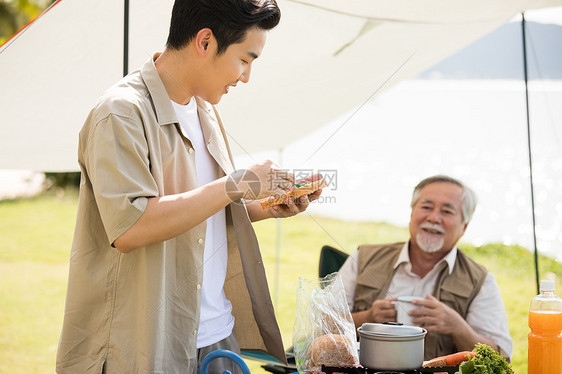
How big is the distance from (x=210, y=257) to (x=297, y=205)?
0.69ft

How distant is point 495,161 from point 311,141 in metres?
1.93

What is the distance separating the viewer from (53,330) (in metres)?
4.84

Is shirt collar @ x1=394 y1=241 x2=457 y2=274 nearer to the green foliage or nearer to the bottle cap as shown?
the bottle cap

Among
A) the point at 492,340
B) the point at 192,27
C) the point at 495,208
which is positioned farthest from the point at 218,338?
the point at 495,208

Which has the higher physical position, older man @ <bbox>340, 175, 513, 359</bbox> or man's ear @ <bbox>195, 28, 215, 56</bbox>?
man's ear @ <bbox>195, 28, 215, 56</bbox>

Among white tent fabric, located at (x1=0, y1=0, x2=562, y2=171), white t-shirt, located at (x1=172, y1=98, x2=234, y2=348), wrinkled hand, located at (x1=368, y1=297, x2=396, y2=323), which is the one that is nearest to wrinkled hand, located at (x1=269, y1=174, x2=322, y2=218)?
white t-shirt, located at (x1=172, y1=98, x2=234, y2=348)

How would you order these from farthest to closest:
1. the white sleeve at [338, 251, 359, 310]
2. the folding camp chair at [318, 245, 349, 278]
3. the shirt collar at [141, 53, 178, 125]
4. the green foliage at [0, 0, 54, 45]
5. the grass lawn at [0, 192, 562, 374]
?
1. the green foliage at [0, 0, 54, 45]
2. the grass lawn at [0, 192, 562, 374]
3. the folding camp chair at [318, 245, 349, 278]
4. the white sleeve at [338, 251, 359, 310]
5. the shirt collar at [141, 53, 178, 125]

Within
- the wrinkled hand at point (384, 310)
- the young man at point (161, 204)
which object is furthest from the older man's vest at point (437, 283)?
the young man at point (161, 204)

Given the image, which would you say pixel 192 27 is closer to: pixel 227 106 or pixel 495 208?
pixel 227 106

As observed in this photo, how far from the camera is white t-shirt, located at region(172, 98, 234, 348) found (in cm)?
130

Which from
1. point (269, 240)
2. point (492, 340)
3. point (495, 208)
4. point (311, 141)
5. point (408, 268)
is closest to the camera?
point (492, 340)

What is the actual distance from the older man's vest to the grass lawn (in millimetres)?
1391

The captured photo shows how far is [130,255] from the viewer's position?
1183 millimetres

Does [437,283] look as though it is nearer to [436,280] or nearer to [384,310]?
[436,280]
